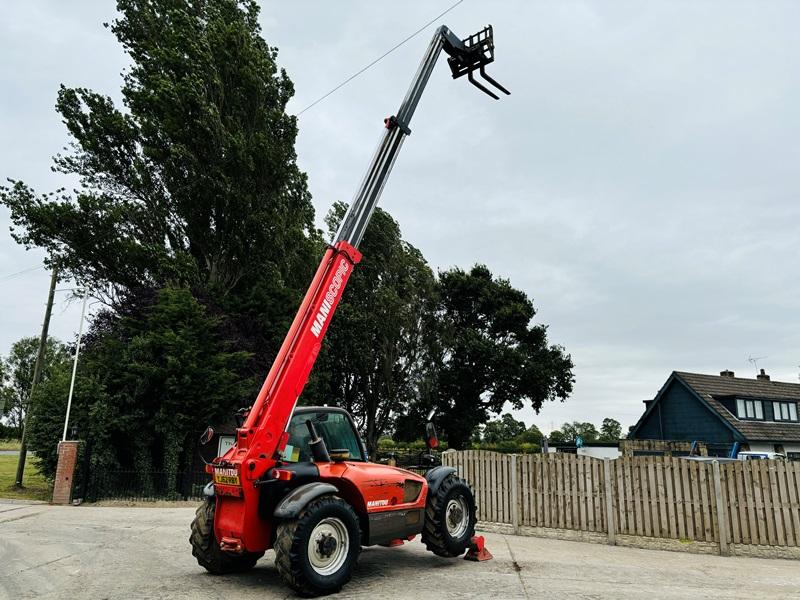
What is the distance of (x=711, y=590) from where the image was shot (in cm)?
660

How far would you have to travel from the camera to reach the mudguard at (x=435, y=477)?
25.0ft

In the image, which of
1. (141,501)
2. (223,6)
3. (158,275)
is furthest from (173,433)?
(223,6)

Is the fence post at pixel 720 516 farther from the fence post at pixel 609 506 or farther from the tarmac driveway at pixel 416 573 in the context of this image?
the fence post at pixel 609 506

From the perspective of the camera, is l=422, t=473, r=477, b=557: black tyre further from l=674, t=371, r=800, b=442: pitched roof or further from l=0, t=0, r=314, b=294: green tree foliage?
l=674, t=371, r=800, b=442: pitched roof

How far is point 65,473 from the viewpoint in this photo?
16.3m

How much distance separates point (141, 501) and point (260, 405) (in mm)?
13050

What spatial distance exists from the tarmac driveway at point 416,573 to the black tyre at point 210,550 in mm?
145

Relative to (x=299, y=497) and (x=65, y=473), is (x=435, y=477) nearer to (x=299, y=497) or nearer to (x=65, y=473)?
(x=299, y=497)

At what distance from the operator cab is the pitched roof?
30.2 metres

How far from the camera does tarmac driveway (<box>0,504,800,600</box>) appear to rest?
242 inches

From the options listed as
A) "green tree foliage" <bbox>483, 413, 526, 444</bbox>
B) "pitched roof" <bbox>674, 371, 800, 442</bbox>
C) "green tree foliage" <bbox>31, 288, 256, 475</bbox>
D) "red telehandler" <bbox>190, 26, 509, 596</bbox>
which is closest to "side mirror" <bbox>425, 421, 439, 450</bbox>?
"red telehandler" <bbox>190, 26, 509, 596</bbox>

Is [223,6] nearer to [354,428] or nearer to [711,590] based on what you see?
[354,428]

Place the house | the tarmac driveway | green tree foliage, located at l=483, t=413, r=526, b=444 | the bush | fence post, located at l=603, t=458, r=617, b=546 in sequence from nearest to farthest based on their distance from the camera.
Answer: the tarmac driveway < fence post, located at l=603, t=458, r=617, b=546 < the house < the bush < green tree foliage, located at l=483, t=413, r=526, b=444

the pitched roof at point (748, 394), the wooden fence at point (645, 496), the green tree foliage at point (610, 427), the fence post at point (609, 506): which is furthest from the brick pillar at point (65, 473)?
the green tree foliage at point (610, 427)
